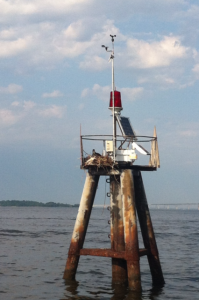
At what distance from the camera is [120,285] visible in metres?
18.4

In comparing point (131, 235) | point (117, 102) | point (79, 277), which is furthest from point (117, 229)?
point (79, 277)

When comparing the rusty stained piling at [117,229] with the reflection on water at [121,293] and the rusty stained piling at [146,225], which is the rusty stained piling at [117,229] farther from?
the rusty stained piling at [146,225]

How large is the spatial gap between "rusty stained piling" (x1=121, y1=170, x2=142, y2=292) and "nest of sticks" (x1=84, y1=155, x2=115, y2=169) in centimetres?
85

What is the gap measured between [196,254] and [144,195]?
17273 mm

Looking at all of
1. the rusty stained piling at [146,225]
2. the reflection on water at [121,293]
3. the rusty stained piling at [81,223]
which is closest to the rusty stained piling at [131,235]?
the reflection on water at [121,293]

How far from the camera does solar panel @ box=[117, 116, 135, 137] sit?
18109mm

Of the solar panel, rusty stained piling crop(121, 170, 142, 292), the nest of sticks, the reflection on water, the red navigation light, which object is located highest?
the red navigation light

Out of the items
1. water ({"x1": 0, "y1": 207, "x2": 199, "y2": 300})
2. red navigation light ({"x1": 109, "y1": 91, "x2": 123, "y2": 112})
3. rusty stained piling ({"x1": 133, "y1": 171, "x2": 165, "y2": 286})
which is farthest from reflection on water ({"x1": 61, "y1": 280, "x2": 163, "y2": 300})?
red navigation light ({"x1": 109, "y1": 91, "x2": 123, "y2": 112})

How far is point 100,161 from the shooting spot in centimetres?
1733

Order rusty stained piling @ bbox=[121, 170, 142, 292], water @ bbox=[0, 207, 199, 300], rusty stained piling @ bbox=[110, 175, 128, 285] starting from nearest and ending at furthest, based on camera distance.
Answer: rusty stained piling @ bbox=[121, 170, 142, 292]
rusty stained piling @ bbox=[110, 175, 128, 285]
water @ bbox=[0, 207, 199, 300]

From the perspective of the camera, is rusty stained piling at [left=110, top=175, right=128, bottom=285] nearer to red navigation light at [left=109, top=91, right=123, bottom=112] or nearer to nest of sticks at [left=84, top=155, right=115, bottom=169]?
nest of sticks at [left=84, top=155, right=115, bottom=169]

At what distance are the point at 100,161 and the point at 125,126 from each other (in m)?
2.07

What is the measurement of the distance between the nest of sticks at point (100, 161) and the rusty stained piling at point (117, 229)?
775 millimetres

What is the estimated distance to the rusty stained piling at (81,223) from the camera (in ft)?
58.9
